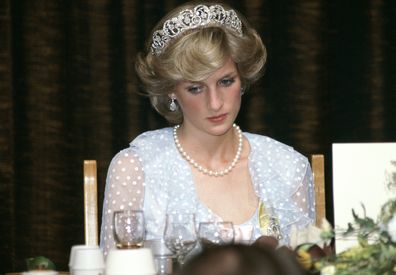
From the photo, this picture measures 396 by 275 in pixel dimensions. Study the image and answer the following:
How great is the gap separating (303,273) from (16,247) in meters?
3.16

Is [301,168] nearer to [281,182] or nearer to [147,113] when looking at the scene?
[281,182]

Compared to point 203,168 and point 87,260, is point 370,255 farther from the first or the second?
point 203,168

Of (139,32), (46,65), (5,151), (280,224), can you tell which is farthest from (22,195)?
(280,224)

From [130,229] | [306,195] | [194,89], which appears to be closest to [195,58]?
[194,89]

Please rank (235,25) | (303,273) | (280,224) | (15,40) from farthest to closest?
(15,40), (235,25), (280,224), (303,273)

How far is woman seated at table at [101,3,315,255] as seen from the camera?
9.00 ft

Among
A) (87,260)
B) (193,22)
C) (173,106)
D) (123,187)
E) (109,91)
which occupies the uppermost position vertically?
(193,22)

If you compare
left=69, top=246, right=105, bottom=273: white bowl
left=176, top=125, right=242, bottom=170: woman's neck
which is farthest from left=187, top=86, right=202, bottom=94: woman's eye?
left=69, top=246, right=105, bottom=273: white bowl

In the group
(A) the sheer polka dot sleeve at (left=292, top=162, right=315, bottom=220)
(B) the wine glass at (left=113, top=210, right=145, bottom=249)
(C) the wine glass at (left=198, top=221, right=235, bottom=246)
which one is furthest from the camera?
(A) the sheer polka dot sleeve at (left=292, top=162, right=315, bottom=220)

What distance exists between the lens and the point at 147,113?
391 cm

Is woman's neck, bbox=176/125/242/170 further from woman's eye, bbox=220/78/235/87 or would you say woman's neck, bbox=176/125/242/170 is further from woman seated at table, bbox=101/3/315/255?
woman's eye, bbox=220/78/235/87

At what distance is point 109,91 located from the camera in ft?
12.7

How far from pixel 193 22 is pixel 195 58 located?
0.16 m

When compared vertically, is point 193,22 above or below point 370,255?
above
